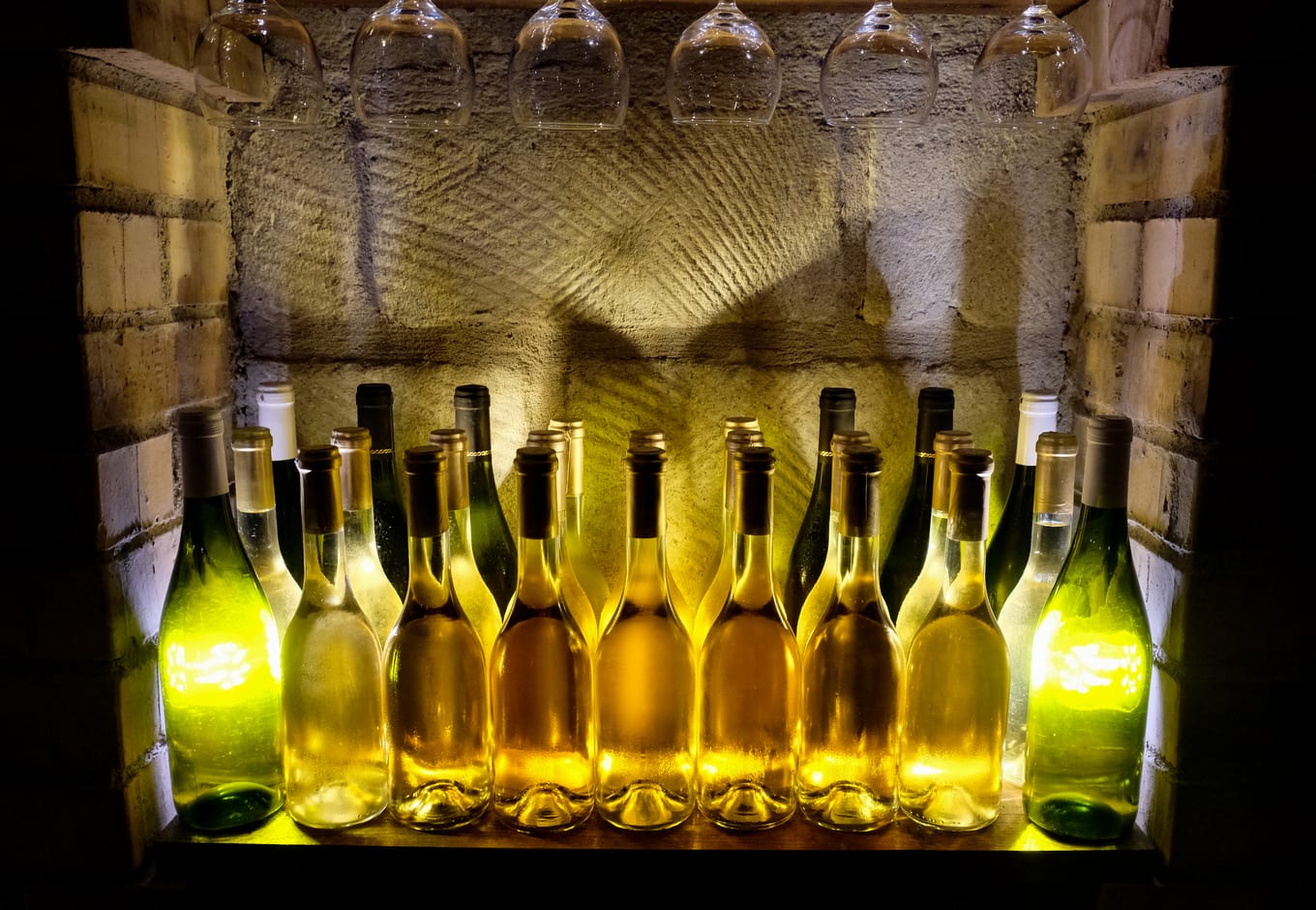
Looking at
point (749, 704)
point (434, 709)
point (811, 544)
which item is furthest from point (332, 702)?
point (811, 544)

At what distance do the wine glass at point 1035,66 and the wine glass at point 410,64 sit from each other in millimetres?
399

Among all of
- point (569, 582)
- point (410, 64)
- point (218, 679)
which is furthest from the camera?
point (569, 582)

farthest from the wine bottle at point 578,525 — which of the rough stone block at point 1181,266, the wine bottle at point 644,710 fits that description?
the rough stone block at point 1181,266

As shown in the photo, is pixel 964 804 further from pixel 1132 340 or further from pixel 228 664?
pixel 228 664

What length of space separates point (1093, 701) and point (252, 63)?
0.81m

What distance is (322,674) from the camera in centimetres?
81

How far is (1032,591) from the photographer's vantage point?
906 millimetres

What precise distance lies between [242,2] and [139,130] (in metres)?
0.15

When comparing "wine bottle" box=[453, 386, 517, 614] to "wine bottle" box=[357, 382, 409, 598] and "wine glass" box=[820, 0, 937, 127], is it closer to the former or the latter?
"wine bottle" box=[357, 382, 409, 598]

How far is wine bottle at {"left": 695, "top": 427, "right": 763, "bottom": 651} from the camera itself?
32.6 inches

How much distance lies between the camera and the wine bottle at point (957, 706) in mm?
792

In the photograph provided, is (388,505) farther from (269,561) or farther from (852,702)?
(852,702)

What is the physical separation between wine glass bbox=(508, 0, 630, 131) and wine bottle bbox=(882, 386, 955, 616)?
0.39m

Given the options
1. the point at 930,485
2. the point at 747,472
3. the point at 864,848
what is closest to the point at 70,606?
the point at 747,472
